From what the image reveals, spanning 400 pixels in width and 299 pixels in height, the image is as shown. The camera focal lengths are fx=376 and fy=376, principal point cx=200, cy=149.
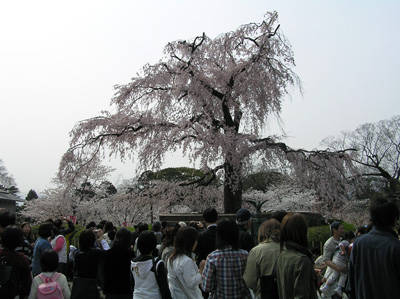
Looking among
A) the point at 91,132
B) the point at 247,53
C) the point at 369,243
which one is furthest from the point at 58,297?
the point at 247,53

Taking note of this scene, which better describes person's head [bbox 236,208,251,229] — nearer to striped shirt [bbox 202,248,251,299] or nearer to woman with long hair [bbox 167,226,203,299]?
woman with long hair [bbox 167,226,203,299]

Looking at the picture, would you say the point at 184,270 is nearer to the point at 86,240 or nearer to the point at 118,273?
the point at 118,273

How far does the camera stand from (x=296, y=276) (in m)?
3.02

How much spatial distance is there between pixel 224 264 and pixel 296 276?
2.70 feet

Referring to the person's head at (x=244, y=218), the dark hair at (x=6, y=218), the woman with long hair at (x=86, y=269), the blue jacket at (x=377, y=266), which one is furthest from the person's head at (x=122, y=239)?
the blue jacket at (x=377, y=266)

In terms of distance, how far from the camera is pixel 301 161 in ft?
45.4

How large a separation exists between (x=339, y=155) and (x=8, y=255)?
1238 centimetres

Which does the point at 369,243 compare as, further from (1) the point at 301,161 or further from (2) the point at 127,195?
(2) the point at 127,195

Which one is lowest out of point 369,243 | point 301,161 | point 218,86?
point 369,243

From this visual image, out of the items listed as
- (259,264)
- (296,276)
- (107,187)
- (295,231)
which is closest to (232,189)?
(259,264)

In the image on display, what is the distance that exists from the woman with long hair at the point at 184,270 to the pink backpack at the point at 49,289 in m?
1.23

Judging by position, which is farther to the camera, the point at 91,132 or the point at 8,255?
the point at 91,132

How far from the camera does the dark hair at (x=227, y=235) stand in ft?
12.1

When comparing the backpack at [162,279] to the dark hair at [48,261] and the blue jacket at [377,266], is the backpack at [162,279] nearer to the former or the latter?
the dark hair at [48,261]
